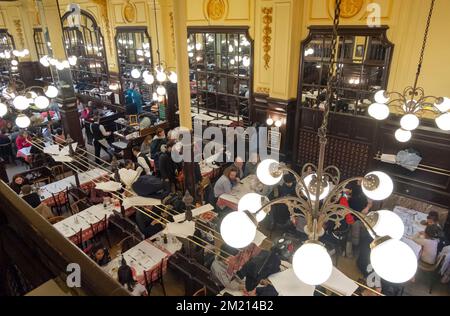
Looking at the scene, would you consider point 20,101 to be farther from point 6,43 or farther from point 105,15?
point 6,43

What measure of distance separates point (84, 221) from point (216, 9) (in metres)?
6.88

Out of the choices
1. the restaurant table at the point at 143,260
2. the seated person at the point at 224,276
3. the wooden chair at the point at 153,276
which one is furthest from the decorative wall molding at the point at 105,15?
the seated person at the point at 224,276

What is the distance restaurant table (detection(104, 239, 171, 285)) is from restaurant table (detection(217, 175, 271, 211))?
74.4 inches

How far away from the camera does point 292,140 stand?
29.5 feet

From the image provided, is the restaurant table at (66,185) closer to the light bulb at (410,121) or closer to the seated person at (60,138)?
the seated person at (60,138)

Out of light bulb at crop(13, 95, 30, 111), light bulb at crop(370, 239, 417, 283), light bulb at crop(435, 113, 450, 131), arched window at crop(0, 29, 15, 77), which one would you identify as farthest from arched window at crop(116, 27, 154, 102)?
light bulb at crop(370, 239, 417, 283)

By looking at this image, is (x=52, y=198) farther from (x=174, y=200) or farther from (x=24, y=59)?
(x=24, y=59)

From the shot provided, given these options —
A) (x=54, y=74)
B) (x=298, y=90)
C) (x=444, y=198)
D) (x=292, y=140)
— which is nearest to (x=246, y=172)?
(x=292, y=140)

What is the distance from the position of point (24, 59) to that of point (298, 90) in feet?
51.9

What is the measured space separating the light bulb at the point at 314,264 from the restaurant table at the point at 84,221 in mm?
4758

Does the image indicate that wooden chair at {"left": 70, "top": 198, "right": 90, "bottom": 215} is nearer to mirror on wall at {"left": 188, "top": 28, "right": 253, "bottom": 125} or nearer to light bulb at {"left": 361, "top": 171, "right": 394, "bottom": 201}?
mirror on wall at {"left": 188, "top": 28, "right": 253, "bottom": 125}

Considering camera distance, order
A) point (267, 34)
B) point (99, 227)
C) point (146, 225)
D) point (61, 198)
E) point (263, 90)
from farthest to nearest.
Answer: point (263, 90) < point (267, 34) < point (61, 198) < point (99, 227) < point (146, 225)

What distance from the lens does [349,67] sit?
25.1ft

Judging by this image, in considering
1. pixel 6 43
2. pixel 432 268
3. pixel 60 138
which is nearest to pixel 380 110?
pixel 432 268
